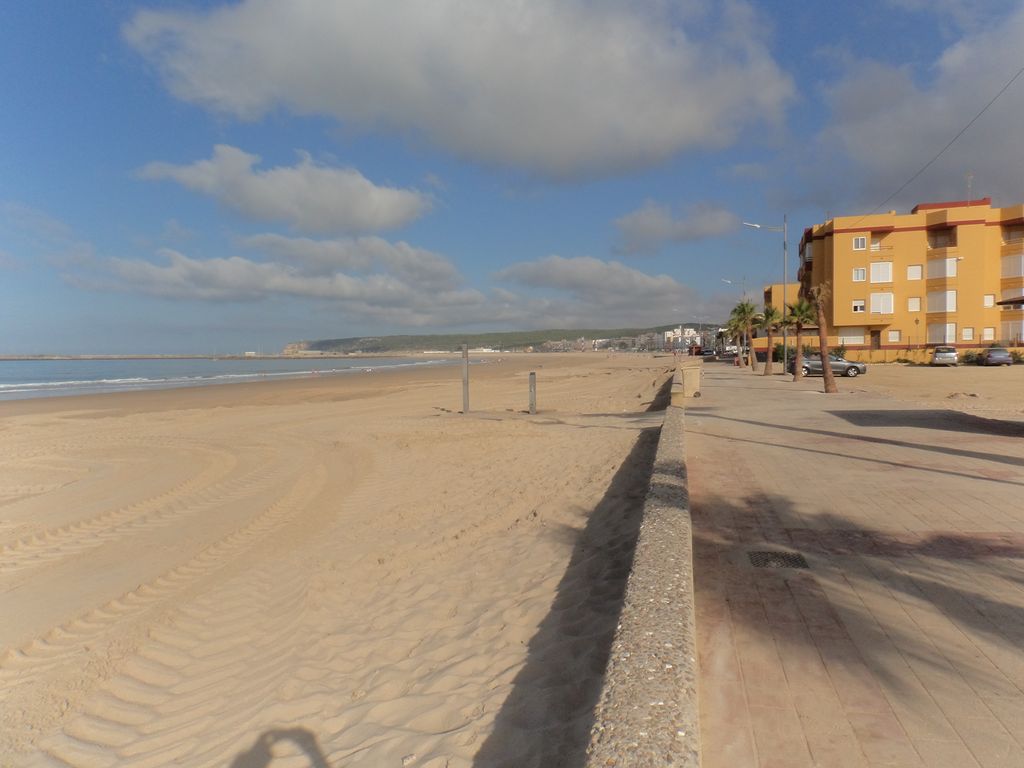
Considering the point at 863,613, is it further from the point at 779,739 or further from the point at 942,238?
the point at 942,238

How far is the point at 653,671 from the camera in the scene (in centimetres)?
283

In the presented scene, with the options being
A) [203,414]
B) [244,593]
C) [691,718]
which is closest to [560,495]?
[244,593]

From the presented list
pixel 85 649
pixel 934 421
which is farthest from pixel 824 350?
pixel 85 649

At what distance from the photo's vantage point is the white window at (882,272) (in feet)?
177

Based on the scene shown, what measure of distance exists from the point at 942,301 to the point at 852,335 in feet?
22.3

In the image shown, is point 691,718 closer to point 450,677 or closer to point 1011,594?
point 450,677

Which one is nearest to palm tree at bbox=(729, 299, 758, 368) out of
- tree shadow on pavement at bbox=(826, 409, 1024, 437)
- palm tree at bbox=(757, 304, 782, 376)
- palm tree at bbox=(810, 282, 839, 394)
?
palm tree at bbox=(757, 304, 782, 376)

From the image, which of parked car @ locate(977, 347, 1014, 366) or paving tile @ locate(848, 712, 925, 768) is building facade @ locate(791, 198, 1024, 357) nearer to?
parked car @ locate(977, 347, 1014, 366)

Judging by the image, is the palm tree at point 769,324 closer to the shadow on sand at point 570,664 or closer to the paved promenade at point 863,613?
the paved promenade at point 863,613

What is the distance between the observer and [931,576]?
14.2 feet

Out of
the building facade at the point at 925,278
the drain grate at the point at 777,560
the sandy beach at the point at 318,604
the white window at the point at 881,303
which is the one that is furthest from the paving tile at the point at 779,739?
the white window at the point at 881,303

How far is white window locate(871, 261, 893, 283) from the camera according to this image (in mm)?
53875

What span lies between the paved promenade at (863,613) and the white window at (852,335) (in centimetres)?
5213

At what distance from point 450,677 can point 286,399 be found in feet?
87.3
